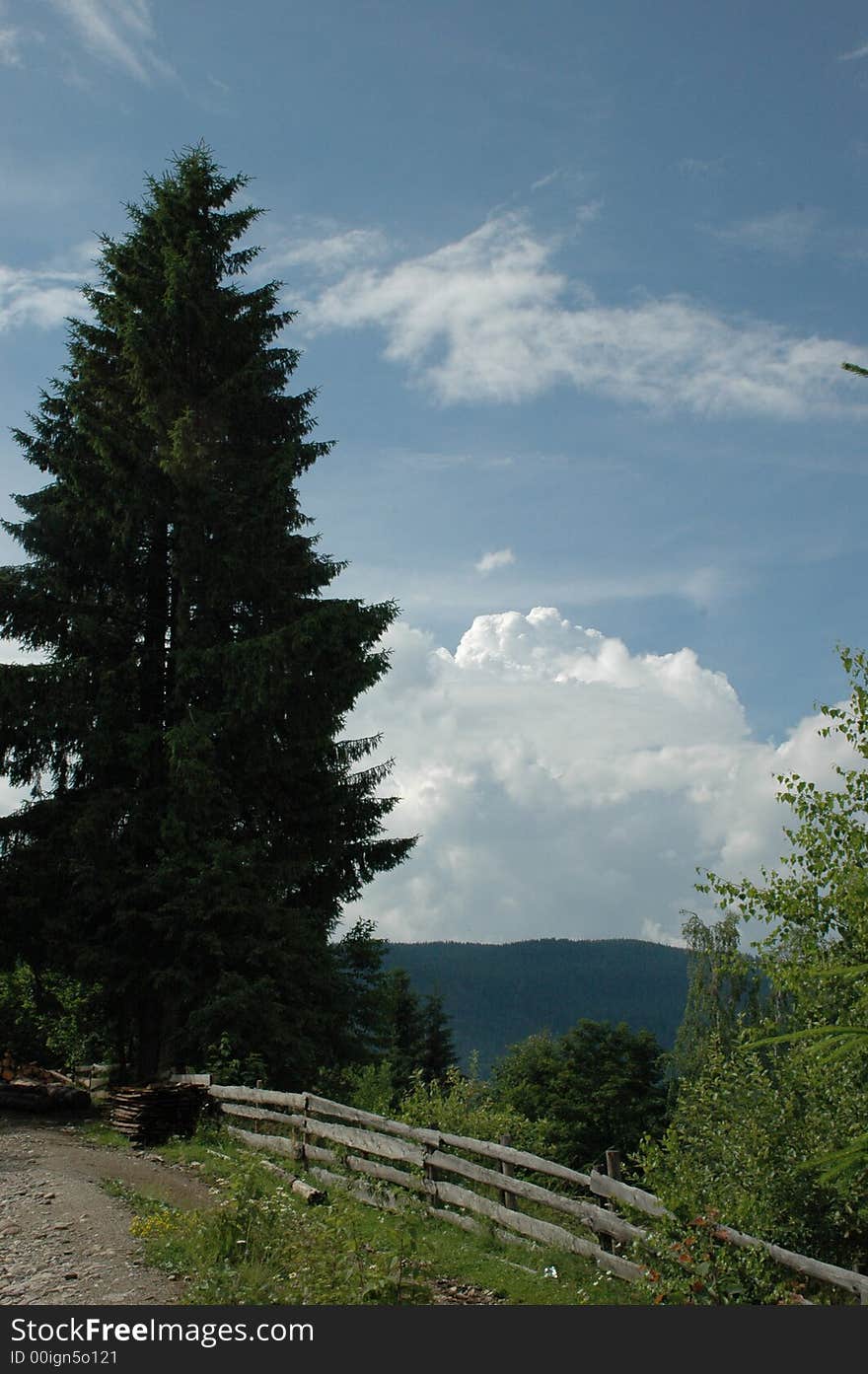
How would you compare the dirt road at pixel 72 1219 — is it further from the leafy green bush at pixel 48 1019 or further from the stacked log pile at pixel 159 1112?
the leafy green bush at pixel 48 1019

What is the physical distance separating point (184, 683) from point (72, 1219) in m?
11.7

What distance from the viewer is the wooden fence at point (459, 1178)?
378 inches

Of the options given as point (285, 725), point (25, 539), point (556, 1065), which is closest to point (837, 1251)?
point (285, 725)

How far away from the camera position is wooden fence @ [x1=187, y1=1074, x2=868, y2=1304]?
9609 millimetres

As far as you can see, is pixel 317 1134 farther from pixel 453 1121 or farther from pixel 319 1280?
pixel 319 1280

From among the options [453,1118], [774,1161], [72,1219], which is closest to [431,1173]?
[72,1219]

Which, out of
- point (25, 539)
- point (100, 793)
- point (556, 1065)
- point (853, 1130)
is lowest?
point (556, 1065)

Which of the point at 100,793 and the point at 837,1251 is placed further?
the point at 100,793

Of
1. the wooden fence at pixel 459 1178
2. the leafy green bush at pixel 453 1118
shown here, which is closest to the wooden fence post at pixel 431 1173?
the wooden fence at pixel 459 1178

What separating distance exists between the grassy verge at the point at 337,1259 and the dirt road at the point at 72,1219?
0.31m

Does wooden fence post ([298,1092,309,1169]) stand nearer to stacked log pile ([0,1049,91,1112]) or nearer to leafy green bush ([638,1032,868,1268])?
leafy green bush ([638,1032,868,1268])

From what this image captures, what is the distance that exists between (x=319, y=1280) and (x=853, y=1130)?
5.59m

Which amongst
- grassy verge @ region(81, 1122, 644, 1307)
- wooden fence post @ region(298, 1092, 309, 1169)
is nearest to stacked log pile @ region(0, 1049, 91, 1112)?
wooden fence post @ region(298, 1092, 309, 1169)

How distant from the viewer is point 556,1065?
194 ft
